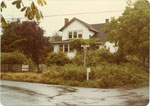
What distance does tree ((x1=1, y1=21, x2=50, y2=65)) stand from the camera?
16.6 m

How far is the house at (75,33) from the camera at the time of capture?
78.4ft

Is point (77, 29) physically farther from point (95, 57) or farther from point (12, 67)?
point (12, 67)

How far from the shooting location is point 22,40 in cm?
1786

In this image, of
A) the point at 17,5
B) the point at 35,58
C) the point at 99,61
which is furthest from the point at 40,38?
the point at 17,5

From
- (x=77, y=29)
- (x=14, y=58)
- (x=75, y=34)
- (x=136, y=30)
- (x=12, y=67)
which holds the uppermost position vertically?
(x=77, y=29)

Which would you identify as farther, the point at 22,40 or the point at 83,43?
the point at 83,43

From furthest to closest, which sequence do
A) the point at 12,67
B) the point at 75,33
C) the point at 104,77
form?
the point at 75,33 → the point at 12,67 → the point at 104,77

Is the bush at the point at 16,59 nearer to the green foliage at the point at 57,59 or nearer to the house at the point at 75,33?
the green foliage at the point at 57,59

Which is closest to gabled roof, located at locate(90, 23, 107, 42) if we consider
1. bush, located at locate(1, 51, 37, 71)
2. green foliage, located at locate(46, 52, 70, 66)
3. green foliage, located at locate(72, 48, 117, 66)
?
green foliage, located at locate(72, 48, 117, 66)

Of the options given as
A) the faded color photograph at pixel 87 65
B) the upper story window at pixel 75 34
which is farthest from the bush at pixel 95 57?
the upper story window at pixel 75 34

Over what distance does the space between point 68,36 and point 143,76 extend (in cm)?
1380

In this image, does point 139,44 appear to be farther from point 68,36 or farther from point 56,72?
point 68,36

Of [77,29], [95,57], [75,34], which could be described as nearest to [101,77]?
[95,57]

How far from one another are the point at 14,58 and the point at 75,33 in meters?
9.37
